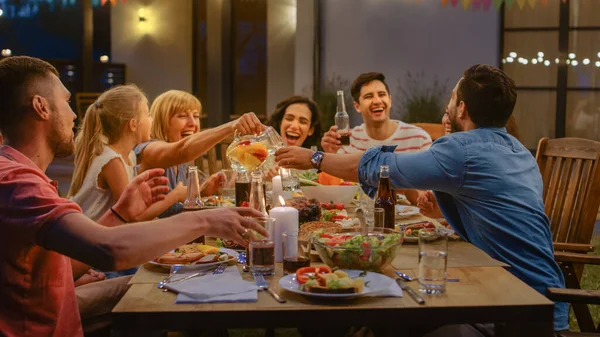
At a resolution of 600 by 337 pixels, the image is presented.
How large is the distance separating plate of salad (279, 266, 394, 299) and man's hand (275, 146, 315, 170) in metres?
0.98

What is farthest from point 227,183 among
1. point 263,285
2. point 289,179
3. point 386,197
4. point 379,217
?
point 263,285

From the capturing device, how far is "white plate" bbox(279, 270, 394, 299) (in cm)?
163

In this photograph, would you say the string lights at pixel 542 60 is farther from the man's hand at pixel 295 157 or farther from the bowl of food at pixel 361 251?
the bowl of food at pixel 361 251

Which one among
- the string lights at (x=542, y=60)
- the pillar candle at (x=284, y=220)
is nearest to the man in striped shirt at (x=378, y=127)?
the pillar candle at (x=284, y=220)

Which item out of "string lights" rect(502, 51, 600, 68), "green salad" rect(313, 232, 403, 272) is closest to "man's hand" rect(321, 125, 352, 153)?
"green salad" rect(313, 232, 403, 272)

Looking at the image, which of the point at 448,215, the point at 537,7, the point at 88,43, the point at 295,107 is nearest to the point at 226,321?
the point at 448,215

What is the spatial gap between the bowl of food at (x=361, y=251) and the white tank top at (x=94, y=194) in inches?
55.0

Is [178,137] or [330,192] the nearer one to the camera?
[330,192]

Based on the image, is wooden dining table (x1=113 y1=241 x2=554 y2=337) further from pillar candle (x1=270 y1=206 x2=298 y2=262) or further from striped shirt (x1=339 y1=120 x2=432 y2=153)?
striped shirt (x1=339 y1=120 x2=432 y2=153)

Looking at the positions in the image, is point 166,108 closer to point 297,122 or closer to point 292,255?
point 297,122

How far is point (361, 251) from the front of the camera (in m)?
1.90

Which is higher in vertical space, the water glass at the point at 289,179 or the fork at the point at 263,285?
the water glass at the point at 289,179

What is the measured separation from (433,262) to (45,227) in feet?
2.98

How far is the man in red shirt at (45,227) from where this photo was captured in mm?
1556
